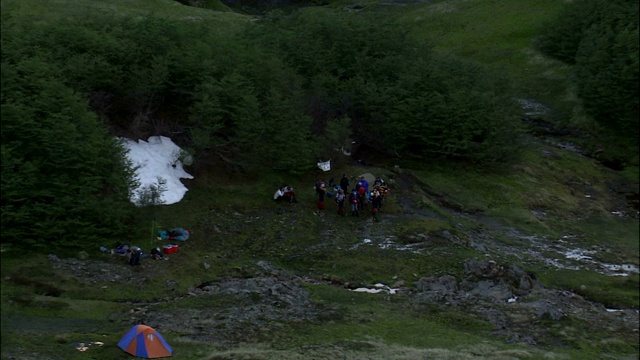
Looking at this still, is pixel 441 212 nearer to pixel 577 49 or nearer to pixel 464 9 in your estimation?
pixel 577 49

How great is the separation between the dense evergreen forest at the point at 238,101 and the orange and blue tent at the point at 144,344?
1086 centimetres

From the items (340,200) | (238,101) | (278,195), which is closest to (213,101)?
(238,101)

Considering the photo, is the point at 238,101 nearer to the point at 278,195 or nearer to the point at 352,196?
the point at 278,195

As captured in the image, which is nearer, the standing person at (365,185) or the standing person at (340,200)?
the standing person at (340,200)

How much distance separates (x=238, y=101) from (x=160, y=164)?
7319 millimetres

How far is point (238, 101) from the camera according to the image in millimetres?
49969

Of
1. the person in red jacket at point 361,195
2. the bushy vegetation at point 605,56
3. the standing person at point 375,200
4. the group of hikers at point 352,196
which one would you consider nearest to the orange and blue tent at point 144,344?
the bushy vegetation at point 605,56

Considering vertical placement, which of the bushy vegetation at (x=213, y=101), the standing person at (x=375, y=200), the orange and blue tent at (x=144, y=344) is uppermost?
the bushy vegetation at (x=213, y=101)

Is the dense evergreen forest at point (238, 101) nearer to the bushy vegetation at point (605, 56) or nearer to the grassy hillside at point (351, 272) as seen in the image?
the bushy vegetation at point (605, 56)

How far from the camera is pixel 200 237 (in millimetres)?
41500

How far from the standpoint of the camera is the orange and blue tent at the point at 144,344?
26.9m

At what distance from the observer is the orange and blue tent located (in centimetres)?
2691

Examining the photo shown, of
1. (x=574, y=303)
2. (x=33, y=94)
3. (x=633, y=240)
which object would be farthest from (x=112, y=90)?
(x=633, y=240)

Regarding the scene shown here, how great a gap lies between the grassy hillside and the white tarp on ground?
1143 mm
